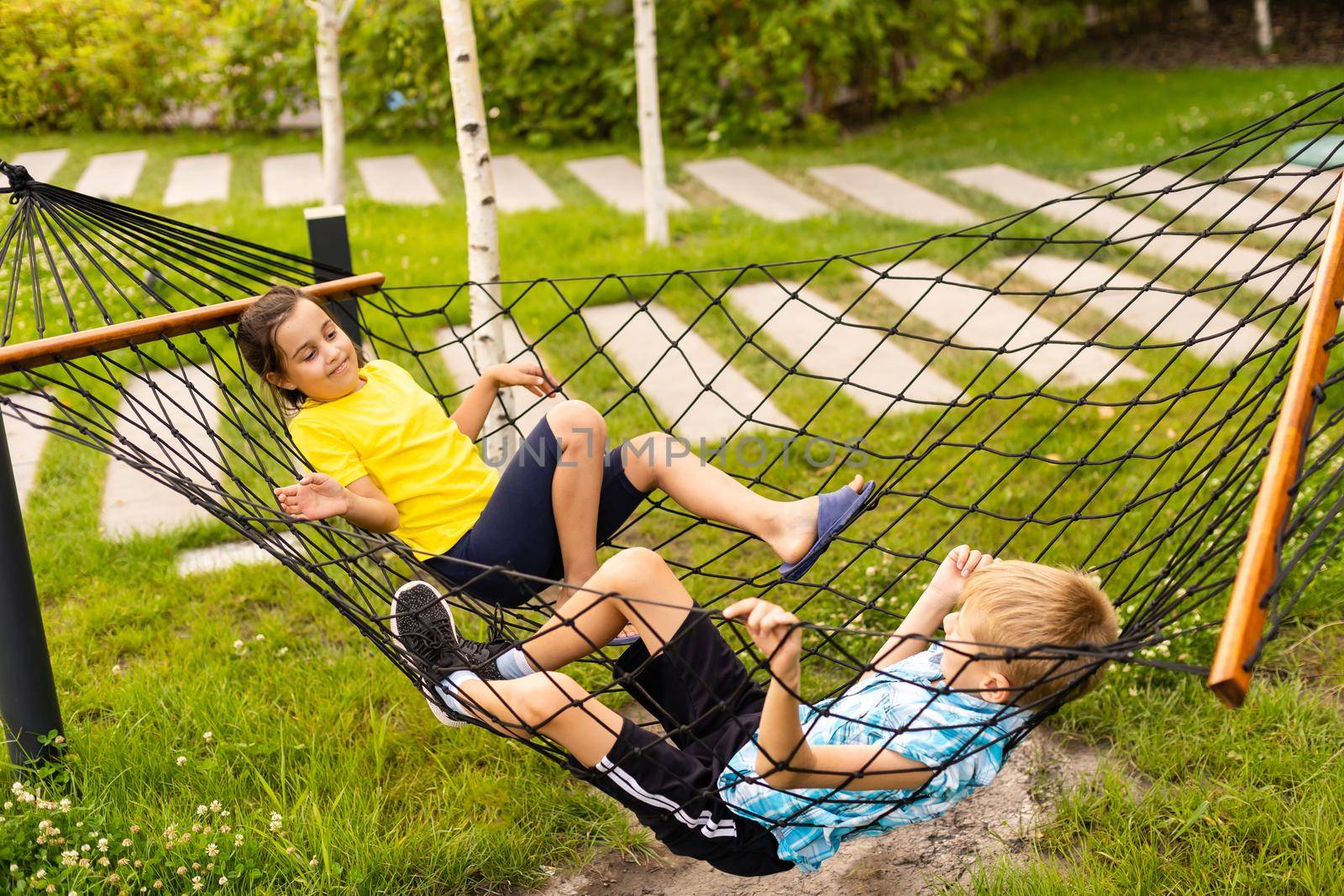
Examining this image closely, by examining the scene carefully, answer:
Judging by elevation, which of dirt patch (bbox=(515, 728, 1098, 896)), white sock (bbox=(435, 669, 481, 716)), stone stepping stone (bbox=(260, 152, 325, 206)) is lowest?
dirt patch (bbox=(515, 728, 1098, 896))

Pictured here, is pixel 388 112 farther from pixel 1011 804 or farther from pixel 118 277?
pixel 1011 804

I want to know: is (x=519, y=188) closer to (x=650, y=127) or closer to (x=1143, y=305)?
(x=650, y=127)

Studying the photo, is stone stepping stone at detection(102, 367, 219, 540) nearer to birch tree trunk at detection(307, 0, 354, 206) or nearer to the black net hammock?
the black net hammock

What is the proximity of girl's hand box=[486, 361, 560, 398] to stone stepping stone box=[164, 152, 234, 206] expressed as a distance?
2.77 m

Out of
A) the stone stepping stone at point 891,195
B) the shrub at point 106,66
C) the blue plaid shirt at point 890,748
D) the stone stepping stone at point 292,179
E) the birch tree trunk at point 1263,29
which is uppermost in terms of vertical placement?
the shrub at point 106,66

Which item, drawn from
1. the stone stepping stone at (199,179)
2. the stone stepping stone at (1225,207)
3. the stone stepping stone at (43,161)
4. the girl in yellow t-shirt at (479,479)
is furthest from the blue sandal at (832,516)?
the stone stepping stone at (43,161)

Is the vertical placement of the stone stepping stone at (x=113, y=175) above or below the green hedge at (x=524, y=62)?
below

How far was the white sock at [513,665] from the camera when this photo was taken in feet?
5.56

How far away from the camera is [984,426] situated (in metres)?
2.84

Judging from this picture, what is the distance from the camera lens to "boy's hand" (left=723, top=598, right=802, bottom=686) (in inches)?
50.1

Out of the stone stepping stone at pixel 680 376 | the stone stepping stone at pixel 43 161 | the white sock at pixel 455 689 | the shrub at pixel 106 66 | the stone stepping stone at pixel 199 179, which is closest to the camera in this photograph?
the white sock at pixel 455 689

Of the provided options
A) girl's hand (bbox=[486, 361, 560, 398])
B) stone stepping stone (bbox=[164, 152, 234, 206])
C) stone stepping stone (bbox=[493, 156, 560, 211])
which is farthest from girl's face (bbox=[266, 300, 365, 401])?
stone stepping stone (bbox=[164, 152, 234, 206])

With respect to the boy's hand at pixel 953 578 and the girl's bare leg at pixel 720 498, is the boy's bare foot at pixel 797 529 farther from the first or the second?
the boy's hand at pixel 953 578

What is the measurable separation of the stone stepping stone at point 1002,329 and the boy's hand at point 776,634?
5.88 feet
